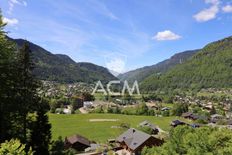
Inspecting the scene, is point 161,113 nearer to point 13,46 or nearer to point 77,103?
point 77,103

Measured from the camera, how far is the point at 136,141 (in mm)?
63688

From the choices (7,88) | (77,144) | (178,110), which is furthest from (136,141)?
(178,110)

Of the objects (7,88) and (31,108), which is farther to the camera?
(31,108)

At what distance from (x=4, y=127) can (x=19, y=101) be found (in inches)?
124

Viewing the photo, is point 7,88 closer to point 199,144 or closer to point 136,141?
point 199,144

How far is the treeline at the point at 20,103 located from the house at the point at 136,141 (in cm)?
3519

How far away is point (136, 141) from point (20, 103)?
1586 inches

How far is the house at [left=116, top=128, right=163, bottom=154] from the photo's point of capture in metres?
62.1

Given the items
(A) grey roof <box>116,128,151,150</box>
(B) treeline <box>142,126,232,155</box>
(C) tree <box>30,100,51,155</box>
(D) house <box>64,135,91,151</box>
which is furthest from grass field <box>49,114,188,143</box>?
(C) tree <box>30,100,51,155</box>

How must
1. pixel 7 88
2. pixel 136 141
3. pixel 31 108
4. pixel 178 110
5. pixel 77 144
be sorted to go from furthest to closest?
pixel 178 110 < pixel 77 144 < pixel 136 141 < pixel 31 108 < pixel 7 88

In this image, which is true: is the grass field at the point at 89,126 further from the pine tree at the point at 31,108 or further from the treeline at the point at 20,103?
the treeline at the point at 20,103

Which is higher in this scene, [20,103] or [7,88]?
[7,88]

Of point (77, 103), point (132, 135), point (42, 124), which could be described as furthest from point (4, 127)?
point (77, 103)

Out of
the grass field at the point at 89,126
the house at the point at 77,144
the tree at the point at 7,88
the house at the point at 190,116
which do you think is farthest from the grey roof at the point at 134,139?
the house at the point at 190,116
